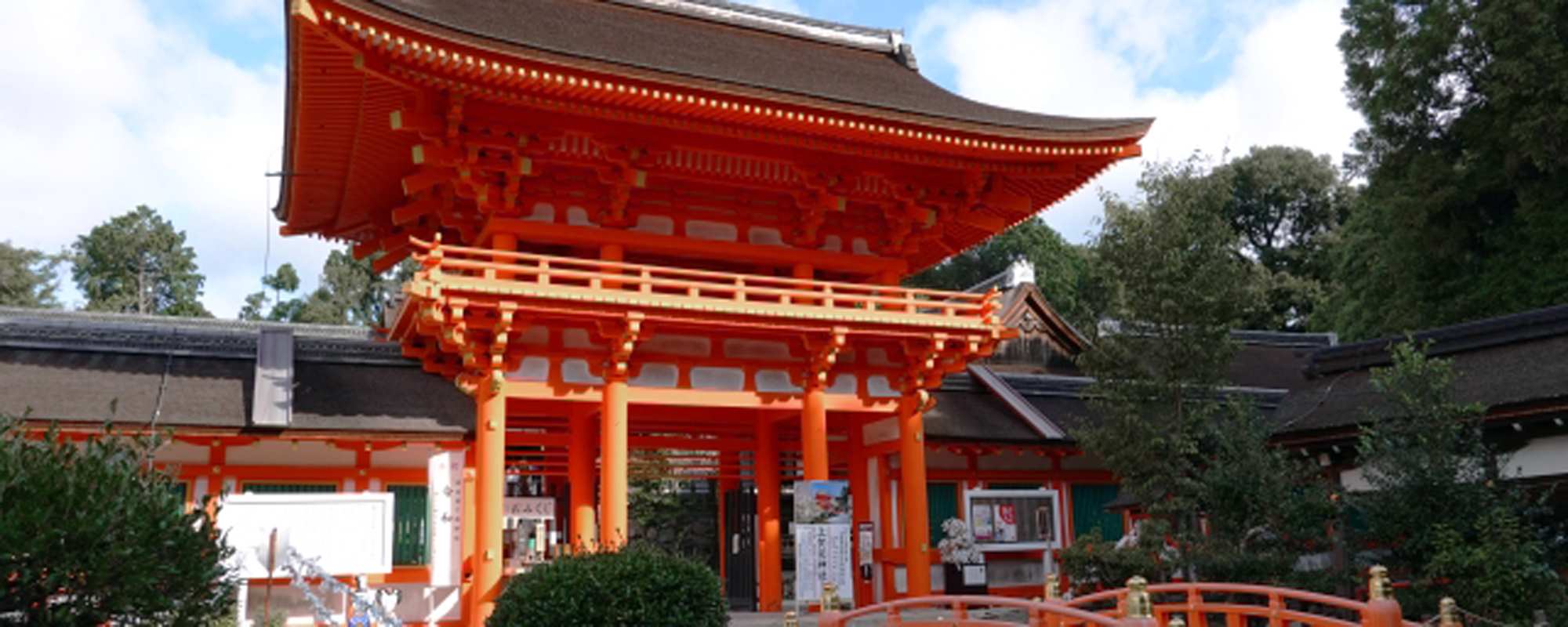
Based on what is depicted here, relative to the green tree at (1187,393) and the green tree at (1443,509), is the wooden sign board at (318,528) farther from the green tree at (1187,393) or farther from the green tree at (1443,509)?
the green tree at (1443,509)

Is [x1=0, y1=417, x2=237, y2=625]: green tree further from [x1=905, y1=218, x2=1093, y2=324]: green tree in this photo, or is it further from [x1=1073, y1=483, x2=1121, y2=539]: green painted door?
[x1=905, y1=218, x2=1093, y2=324]: green tree

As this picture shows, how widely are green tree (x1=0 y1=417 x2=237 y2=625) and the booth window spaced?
8348 millimetres

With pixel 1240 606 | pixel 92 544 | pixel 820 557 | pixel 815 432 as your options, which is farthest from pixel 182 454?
pixel 1240 606

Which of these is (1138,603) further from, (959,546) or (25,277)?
(25,277)

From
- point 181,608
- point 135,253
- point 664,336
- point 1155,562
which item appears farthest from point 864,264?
point 135,253

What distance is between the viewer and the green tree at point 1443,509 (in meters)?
11.9

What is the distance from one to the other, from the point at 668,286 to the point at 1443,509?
9520 millimetres

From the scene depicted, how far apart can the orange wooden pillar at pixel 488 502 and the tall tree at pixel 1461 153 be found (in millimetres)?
24170

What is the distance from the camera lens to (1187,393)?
15.5 m

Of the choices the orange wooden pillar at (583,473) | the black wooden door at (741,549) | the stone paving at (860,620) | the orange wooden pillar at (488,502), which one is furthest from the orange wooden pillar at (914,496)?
the orange wooden pillar at (488,502)

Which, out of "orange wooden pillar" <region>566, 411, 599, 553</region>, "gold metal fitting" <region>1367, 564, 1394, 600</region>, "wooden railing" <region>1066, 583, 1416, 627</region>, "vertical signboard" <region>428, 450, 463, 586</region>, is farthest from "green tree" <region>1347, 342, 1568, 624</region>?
"vertical signboard" <region>428, 450, 463, 586</region>

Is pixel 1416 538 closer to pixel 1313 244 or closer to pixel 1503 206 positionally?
pixel 1503 206

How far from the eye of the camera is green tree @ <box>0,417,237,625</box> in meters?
7.14

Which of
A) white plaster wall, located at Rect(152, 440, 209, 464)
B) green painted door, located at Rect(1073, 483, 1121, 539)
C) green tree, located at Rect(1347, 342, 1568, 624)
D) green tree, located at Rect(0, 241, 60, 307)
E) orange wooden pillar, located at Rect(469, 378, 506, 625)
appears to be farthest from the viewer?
green tree, located at Rect(0, 241, 60, 307)
